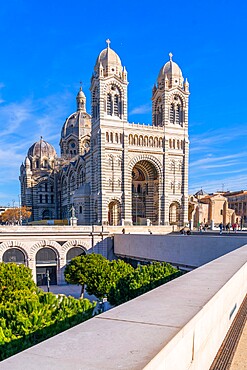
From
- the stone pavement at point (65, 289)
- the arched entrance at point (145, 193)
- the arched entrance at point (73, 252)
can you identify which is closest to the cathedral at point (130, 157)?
the arched entrance at point (145, 193)

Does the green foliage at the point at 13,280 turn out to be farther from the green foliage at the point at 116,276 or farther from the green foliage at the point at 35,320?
the green foliage at the point at 35,320

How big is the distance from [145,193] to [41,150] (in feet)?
94.4

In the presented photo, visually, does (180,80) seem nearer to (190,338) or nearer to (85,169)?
(85,169)

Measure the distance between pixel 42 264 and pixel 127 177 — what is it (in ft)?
47.3

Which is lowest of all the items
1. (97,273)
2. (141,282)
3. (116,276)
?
(97,273)

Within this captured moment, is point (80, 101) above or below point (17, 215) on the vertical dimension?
above

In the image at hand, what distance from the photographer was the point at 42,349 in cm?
200

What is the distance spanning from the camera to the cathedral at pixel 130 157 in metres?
34.5

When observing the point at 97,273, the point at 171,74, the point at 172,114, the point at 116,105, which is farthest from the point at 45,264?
the point at 171,74

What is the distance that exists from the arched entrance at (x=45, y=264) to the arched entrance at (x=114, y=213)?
35.0 ft

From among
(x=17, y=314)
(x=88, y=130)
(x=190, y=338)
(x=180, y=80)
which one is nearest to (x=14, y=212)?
(x=88, y=130)

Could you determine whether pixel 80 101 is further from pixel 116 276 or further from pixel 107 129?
pixel 116 276

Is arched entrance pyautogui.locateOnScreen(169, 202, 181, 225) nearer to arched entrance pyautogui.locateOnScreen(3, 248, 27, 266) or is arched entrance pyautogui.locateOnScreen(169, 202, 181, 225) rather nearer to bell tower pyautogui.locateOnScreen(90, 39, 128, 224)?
bell tower pyautogui.locateOnScreen(90, 39, 128, 224)

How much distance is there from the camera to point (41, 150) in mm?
58969
